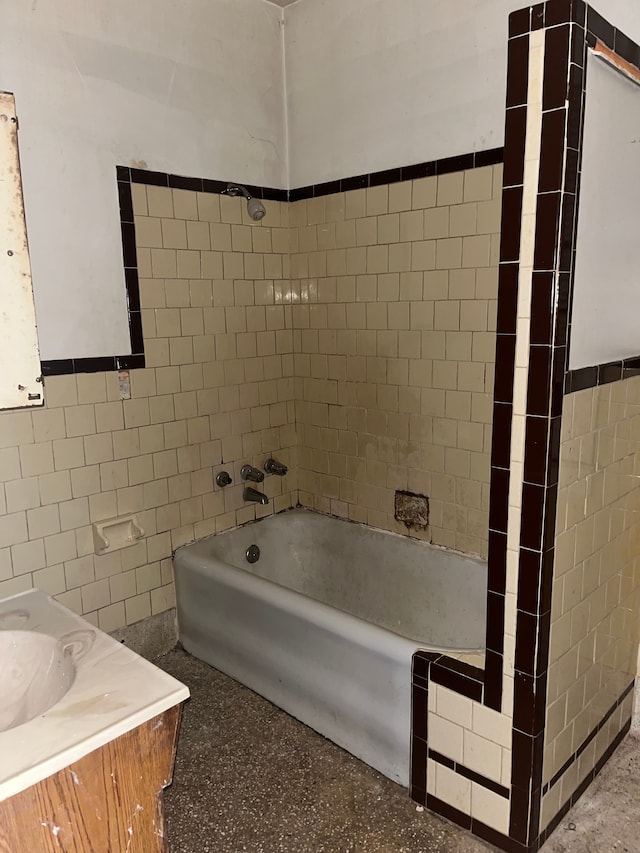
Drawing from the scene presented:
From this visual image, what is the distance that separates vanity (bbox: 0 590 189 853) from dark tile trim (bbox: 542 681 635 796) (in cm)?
113

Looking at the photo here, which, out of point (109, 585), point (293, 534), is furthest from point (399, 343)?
point (109, 585)

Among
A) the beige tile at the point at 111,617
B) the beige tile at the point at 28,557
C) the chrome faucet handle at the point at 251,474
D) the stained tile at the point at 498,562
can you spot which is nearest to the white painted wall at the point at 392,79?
the chrome faucet handle at the point at 251,474

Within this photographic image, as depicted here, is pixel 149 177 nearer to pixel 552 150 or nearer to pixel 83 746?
pixel 552 150

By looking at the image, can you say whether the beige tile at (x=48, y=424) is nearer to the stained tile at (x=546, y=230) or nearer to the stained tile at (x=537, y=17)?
the stained tile at (x=546, y=230)

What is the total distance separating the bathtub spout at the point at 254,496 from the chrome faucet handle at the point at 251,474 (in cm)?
5

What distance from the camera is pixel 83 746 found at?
3.50ft

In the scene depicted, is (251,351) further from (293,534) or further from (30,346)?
(30,346)

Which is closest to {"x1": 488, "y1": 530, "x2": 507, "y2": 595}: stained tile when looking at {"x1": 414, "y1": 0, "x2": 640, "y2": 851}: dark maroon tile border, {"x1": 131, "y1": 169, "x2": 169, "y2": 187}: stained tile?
{"x1": 414, "y1": 0, "x2": 640, "y2": 851}: dark maroon tile border

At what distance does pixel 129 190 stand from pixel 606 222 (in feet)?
5.71

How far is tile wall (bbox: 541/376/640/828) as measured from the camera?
1.65 meters

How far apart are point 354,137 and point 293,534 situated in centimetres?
186

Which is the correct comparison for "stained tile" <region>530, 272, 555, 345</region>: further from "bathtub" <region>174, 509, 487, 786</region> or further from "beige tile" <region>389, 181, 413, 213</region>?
"beige tile" <region>389, 181, 413, 213</region>

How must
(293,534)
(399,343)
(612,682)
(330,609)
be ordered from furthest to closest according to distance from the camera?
(293,534) < (399,343) < (330,609) < (612,682)

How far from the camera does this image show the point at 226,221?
2.83m
